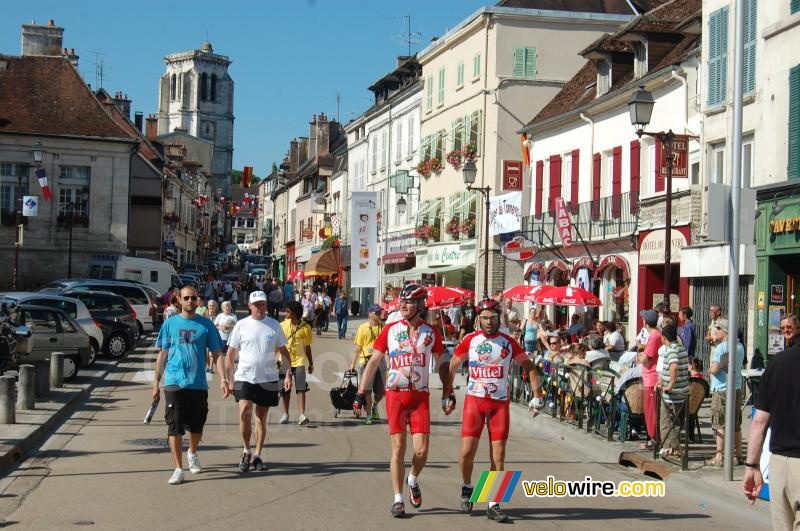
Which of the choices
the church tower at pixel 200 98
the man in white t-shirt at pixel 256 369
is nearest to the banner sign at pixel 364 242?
the man in white t-shirt at pixel 256 369

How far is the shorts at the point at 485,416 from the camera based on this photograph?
9.38m

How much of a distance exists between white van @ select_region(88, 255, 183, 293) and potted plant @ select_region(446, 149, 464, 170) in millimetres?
12144

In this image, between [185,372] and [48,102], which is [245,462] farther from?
[48,102]

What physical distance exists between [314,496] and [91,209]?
1785 inches

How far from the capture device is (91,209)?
52.7 m

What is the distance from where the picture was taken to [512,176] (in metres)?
36.5

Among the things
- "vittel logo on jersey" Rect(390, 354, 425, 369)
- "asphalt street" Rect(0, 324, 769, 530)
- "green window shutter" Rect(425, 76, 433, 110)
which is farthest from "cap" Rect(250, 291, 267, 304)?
"green window shutter" Rect(425, 76, 433, 110)

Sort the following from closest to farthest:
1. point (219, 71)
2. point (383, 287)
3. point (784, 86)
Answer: point (784, 86)
point (383, 287)
point (219, 71)

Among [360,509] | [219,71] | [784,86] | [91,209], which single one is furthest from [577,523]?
[219,71]

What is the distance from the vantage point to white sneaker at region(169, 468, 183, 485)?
10.3 m

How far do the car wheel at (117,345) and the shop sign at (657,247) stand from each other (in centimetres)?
1294

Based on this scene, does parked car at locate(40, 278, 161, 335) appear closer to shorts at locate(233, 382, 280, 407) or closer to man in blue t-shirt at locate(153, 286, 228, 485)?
shorts at locate(233, 382, 280, 407)

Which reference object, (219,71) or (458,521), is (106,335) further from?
(219,71)

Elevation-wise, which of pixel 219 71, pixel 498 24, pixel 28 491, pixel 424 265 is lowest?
pixel 28 491
